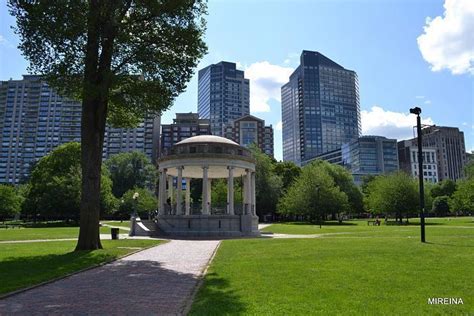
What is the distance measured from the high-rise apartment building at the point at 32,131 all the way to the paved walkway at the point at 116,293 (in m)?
161

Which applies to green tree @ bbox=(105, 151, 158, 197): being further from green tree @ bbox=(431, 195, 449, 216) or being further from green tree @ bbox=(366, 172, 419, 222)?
green tree @ bbox=(431, 195, 449, 216)

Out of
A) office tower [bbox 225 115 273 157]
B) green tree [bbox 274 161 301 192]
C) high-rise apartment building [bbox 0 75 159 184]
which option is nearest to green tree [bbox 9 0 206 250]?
green tree [bbox 274 161 301 192]

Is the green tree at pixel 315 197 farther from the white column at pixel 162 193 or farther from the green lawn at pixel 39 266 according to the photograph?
the green lawn at pixel 39 266

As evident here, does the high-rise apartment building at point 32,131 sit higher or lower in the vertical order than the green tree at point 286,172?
higher

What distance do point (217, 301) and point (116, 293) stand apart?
9.28 ft

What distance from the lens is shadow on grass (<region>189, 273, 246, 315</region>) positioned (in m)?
7.50

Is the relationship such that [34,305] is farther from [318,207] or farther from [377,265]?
[318,207]

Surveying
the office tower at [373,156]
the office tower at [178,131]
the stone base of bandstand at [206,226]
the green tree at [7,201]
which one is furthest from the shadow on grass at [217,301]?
the office tower at [373,156]

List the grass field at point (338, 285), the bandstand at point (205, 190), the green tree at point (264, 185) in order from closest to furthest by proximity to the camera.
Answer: the grass field at point (338, 285)
the bandstand at point (205, 190)
the green tree at point (264, 185)

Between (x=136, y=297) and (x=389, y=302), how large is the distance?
5.35 m

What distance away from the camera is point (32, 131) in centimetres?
17638

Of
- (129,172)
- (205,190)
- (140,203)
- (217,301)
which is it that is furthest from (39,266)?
(129,172)

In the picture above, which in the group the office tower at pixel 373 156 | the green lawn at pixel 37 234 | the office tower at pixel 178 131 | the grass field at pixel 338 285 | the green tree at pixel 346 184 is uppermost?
the office tower at pixel 178 131

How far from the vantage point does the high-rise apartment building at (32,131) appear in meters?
171
